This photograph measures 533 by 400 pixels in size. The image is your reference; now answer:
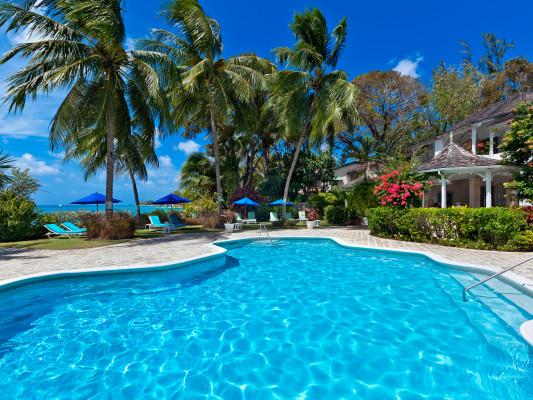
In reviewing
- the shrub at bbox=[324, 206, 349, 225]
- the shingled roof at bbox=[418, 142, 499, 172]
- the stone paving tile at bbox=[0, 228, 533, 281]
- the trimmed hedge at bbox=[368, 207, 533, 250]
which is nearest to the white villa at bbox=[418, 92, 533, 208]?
the shingled roof at bbox=[418, 142, 499, 172]

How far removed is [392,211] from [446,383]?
32.7ft

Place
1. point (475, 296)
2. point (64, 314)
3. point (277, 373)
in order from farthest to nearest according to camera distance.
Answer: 1. point (475, 296)
2. point (64, 314)
3. point (277, 373)

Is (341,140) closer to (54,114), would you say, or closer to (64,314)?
(54,114)

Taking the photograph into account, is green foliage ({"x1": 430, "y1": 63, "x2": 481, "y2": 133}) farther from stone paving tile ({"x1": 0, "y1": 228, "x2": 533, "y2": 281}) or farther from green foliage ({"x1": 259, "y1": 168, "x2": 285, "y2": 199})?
stone paving tile ({"x1": 0, "y1": 228, "x2": 533, "y2": 281})

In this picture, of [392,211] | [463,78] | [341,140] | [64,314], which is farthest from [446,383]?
[463,78]

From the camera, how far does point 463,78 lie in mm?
26609

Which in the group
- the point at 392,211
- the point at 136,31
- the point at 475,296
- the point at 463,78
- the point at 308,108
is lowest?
the point at 475,296

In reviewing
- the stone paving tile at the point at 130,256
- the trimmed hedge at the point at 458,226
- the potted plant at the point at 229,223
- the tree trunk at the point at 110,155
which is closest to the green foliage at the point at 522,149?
the trimmed hedge at the point at 458,226

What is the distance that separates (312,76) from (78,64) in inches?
515

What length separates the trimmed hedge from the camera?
30.4 feet

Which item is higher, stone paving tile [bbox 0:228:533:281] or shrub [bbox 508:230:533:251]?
shrub [bbox 508:230:533:251]

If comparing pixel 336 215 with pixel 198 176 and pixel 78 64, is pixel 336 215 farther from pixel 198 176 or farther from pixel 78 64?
pixel 78 64

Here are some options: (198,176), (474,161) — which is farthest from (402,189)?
(198,176)

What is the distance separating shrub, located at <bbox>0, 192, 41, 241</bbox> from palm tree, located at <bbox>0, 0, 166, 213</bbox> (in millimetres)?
4083
